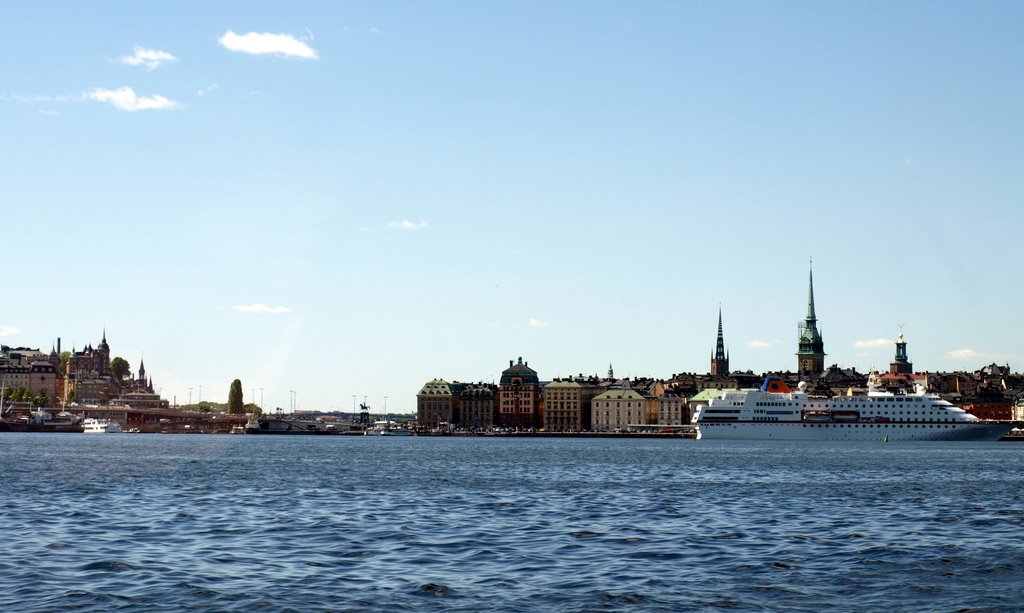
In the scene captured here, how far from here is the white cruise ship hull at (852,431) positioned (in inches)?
7052

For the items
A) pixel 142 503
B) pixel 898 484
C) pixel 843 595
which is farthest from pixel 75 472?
pixel 843 595

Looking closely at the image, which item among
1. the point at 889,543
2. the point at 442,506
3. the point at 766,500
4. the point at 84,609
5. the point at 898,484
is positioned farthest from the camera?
the point at 898,484

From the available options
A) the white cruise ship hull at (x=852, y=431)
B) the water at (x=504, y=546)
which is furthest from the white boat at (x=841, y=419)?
the water at (x=504, y=546)

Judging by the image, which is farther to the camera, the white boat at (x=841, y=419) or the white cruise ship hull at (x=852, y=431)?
the white boat at (x=841, y=419)

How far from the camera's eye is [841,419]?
182m

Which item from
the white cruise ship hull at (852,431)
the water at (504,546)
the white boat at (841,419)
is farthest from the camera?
the white boat at (841,419)

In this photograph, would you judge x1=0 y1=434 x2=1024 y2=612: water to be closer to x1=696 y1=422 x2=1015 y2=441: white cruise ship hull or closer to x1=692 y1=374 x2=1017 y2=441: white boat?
x1=696 y1=422 x2=1015 y2=441: white cruise ship hull

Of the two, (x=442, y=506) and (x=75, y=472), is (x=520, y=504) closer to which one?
(x=442, y=506)

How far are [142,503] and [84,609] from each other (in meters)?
24.4

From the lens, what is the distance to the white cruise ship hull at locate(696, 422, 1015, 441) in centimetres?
17912

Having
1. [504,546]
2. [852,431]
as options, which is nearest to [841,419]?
[852,431]

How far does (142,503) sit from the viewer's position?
46.7 m

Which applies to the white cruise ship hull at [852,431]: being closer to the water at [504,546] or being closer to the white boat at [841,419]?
the white boat at [841,419]

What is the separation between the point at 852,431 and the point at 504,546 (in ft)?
509
